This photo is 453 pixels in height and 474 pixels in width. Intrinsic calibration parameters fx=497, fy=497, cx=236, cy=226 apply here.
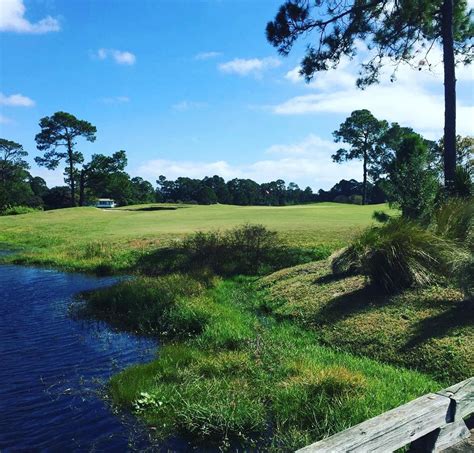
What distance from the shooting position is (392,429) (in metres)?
4.67

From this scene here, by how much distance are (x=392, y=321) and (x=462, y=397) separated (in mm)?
4584

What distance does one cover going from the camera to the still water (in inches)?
248

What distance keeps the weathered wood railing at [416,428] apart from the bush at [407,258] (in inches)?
225

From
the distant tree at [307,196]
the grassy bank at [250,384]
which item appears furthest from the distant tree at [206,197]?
the grassy bank at [250,384]

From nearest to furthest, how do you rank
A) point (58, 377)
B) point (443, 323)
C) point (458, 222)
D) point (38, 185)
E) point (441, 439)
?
point (441, 439), point (58, 377), point (443, 323), point (458, 222), point (38, 185)

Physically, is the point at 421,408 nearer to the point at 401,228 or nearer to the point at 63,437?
the point at 63,437

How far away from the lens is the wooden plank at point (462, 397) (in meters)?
A: 5.28

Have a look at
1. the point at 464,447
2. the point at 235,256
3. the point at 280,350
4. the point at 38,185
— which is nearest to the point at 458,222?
the point at 280,350

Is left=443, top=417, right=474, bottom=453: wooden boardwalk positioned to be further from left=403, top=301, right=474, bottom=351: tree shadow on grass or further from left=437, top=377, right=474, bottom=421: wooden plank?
left=403, top=301, right=474, bottom=351: tree shadow on grass

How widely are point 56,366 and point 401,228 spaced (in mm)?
8205

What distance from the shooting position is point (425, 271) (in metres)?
11.2

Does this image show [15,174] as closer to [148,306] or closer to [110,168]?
[110,168]

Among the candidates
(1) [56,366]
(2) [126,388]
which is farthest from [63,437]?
(1) [56,366]

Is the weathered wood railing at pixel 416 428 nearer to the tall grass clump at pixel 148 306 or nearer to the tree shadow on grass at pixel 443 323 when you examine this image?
the tree shadow on grass at pixel 443 323
